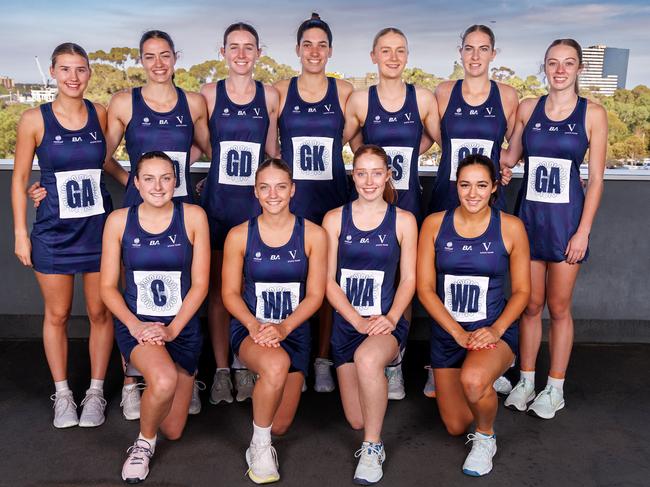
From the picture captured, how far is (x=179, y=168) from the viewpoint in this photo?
256cm

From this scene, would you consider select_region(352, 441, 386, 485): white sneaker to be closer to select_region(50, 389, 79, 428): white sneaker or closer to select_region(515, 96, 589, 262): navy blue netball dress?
select_region(515, 96, 589, 262): navy blue netball dress

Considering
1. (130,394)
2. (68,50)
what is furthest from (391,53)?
(130,394)

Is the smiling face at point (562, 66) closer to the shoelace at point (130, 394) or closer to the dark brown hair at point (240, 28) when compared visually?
the dark brown hair at point (240, 28)

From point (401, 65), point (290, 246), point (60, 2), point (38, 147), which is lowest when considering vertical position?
point (290, 246)

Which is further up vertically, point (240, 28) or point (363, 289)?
Result: point (240, 28)

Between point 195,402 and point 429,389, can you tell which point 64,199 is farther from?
point 429,389

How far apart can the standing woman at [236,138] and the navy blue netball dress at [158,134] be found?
0.42ft

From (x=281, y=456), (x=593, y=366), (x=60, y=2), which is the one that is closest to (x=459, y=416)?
(x=281, y=456)

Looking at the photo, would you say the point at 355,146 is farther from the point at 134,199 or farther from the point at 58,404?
the point at 58,404

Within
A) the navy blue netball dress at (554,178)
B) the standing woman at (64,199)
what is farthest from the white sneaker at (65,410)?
the navy blue netball dress at (554,178)

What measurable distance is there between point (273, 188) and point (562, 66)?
118 cm

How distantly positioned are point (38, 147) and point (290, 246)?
1.00 metres

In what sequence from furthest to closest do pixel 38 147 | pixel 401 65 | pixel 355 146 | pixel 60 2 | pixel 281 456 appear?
pixel 60 2 → pixel 355 146 → pixel 401 65 → pixel 38 147 → pixel 281 456

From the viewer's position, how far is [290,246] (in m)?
2.28
